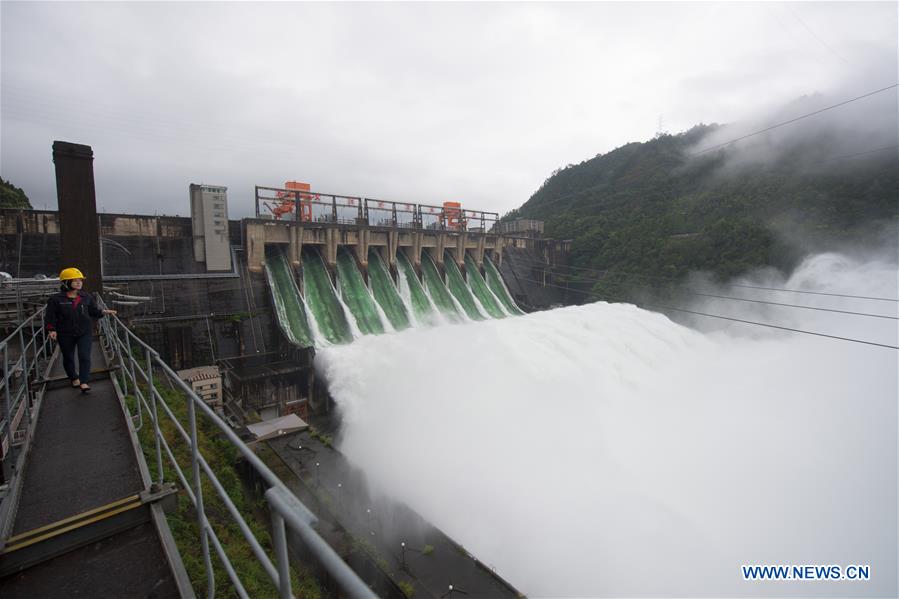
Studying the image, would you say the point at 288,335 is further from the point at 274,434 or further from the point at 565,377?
the point at 565,377

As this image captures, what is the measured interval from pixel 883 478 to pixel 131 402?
725 inches

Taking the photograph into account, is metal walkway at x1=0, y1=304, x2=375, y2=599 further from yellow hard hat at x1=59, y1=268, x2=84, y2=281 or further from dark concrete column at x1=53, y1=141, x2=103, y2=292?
dark concrete column at x1=53, y1=141, x2=103, y2=292

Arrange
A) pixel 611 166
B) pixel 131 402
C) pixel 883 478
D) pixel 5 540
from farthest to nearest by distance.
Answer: pixel 611 166 → pixel 883 478 → pixel 131 402 → pixel 5 540

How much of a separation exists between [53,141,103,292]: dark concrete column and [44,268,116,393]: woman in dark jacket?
3204mm

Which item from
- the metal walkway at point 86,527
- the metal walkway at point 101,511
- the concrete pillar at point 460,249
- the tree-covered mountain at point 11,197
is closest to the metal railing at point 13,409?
the metal walkway at point 101,511

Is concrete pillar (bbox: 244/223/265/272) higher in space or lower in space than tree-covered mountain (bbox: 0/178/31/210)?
lower

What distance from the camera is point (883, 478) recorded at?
11.8m

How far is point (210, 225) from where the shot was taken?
16.7 m

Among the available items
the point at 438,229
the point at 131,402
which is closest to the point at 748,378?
the point at 438,229

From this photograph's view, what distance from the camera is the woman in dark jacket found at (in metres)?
4.83

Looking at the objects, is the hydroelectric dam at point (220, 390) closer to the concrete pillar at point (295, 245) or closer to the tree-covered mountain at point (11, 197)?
the concrete pillar at point (295, 245)

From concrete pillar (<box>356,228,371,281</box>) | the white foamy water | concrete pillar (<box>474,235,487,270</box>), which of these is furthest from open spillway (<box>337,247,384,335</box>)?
concrete pillar (<box>474,235,487,270</box>)

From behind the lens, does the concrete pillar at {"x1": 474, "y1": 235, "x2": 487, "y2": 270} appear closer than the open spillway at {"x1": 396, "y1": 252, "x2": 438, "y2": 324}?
No

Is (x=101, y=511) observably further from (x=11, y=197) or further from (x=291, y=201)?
(x=11, y=197)
